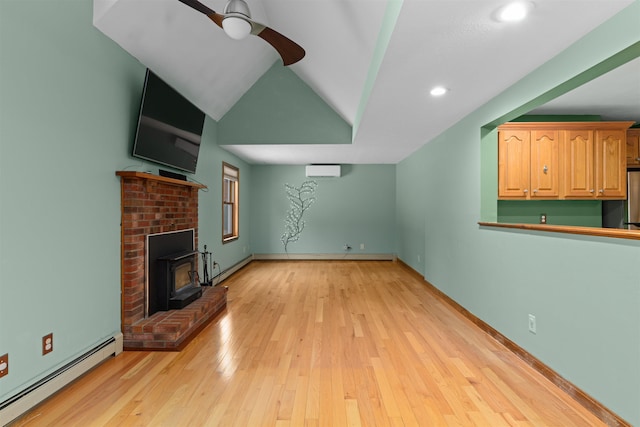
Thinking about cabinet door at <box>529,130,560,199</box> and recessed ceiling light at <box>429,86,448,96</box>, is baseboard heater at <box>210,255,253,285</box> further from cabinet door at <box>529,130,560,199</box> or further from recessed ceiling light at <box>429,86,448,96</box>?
cabinet door at <box>529,130,560,199</box>

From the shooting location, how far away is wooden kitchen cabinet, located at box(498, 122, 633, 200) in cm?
330

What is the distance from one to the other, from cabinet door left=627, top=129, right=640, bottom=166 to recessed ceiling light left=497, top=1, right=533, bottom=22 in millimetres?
3245

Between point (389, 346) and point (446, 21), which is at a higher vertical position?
point (446, 21)

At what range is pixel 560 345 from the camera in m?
2.08

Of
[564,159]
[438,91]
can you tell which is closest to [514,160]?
[564,159]

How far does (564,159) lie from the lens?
132 inches

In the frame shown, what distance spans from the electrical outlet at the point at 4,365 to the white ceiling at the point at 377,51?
2.28 m

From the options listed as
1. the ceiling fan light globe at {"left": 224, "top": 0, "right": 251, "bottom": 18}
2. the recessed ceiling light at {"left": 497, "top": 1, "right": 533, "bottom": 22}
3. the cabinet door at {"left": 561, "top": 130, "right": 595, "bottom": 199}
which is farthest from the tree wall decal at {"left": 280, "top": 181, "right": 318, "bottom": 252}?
the recessed ceiling light at {"left": 497, "top": 1, "right": 533, "bottom": 22}

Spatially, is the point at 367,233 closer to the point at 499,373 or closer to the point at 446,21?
the point at 499,373

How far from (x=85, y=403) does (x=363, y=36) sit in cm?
339

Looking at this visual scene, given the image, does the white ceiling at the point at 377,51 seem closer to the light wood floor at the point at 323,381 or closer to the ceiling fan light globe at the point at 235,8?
the ceiling fan light globe at the point at 235,8

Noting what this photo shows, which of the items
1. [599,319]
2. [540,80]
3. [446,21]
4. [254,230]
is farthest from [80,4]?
[254,230]

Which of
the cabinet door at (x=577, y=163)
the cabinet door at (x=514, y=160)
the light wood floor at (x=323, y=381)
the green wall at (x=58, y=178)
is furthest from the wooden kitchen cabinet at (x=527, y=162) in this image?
the green wall at (x=58, y=178)

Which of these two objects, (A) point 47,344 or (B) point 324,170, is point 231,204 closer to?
(B) point 324,170
